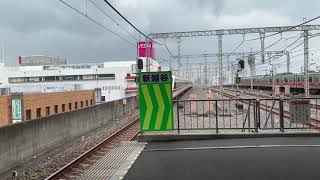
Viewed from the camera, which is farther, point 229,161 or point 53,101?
point 53,101

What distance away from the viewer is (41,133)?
1623cm

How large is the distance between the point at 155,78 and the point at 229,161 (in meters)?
4.99

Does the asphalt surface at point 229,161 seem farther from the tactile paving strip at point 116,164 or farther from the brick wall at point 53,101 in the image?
the brick wall at point 53,101

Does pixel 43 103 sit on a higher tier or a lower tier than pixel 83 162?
higher

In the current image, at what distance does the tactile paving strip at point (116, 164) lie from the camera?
10320 millimetres

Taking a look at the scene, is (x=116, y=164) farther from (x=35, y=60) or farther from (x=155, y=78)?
(x=35, y=60)

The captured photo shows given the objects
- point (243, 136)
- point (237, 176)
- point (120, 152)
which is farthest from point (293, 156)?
point (120, 152)

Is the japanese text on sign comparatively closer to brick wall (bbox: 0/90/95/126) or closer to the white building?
brick wall (bbox: 0/90/95/126)

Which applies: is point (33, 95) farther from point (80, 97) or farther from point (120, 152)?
point (120, 152)

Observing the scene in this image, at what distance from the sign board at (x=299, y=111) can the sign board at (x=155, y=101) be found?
185 inches

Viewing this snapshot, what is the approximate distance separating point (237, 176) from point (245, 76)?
112 meters

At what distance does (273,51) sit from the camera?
2598 inches

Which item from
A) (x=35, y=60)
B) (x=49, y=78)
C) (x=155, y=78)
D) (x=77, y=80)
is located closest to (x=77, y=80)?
(x=77, y=80)

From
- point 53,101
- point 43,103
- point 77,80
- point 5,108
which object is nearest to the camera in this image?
point 5,108
